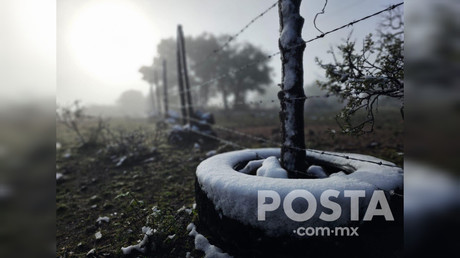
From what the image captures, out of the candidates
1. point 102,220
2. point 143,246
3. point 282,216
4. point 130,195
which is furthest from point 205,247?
point 130,195

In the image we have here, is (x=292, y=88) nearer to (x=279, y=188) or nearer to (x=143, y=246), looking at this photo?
(x=279, y=188)

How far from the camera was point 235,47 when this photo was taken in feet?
86.9

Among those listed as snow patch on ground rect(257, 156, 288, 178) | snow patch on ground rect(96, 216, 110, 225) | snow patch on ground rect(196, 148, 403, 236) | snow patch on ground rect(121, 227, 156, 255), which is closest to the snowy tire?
snow patch on ground rect(196, 148, 403, 236)

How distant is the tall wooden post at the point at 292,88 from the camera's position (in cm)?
206

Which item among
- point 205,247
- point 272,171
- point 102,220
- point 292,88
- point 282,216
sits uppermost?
point 292,88

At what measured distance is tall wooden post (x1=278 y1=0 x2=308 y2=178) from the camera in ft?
6.75

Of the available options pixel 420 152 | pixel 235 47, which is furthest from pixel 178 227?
pixel 235 47

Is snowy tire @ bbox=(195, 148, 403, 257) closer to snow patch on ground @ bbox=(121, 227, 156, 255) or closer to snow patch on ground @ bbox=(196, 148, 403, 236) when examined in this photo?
snow patch on ground @ bbox=(196, 148, 403, 236)

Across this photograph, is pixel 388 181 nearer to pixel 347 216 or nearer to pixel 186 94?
pixel 347 216

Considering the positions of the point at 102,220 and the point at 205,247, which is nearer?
the point at 205,247

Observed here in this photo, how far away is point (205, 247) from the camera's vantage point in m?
1.84

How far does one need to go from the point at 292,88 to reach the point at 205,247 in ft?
5.14

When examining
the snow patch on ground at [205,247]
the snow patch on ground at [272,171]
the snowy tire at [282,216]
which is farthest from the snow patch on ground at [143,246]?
the snow patch on ground at [272,171]

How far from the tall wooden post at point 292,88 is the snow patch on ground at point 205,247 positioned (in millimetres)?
942
